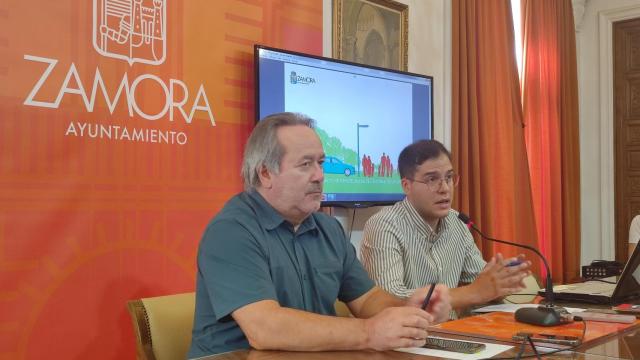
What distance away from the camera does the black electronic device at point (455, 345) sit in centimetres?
144

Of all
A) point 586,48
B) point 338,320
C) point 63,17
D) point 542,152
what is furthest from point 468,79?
point 338,320

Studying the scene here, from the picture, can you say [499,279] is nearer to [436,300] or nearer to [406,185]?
[436,300]

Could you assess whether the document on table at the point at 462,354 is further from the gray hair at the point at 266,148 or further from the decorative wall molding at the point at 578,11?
the decorative wall molding at the point at 578,11

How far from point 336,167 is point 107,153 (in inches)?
47.1

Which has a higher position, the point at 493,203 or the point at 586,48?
the point at 586,48

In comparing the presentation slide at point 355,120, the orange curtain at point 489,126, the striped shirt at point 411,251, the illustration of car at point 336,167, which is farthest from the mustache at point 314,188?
A: the orange curtain at point 489,126

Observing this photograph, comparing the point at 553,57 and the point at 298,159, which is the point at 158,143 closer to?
the point at 298,159

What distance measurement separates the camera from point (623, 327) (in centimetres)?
179

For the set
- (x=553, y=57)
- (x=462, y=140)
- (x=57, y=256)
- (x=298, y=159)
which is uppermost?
(x=553, y=57)

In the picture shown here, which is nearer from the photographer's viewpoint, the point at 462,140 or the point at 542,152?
the point at 462,140

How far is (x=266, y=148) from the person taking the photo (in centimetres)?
179

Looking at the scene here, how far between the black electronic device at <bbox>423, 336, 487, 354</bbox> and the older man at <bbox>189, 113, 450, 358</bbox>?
0.24 ft

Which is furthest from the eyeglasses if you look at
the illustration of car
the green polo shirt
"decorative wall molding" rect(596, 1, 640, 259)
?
"decorative wall molding" rect(596, 1, 640, 259)

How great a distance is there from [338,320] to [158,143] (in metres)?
1.49
